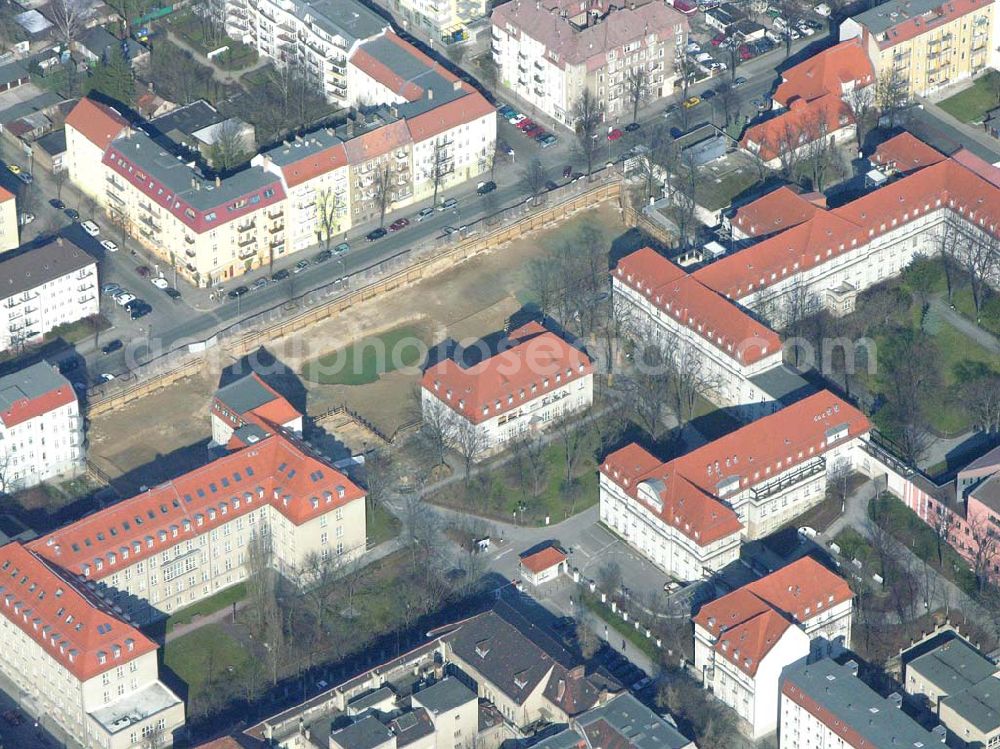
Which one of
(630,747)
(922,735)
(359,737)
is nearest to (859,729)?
(922,735)

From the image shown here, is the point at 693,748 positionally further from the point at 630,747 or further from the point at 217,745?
the point at 217,745

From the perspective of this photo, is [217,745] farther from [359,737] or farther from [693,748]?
[693,748]

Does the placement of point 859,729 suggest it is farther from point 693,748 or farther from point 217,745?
point 217,745

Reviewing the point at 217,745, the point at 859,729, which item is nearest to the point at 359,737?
the point at 217,745

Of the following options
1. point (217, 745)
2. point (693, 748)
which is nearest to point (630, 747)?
point (693, 748)

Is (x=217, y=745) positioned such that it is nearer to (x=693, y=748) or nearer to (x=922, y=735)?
(x=693, y=748)

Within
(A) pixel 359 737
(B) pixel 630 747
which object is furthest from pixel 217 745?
(B) pixel 630 747
